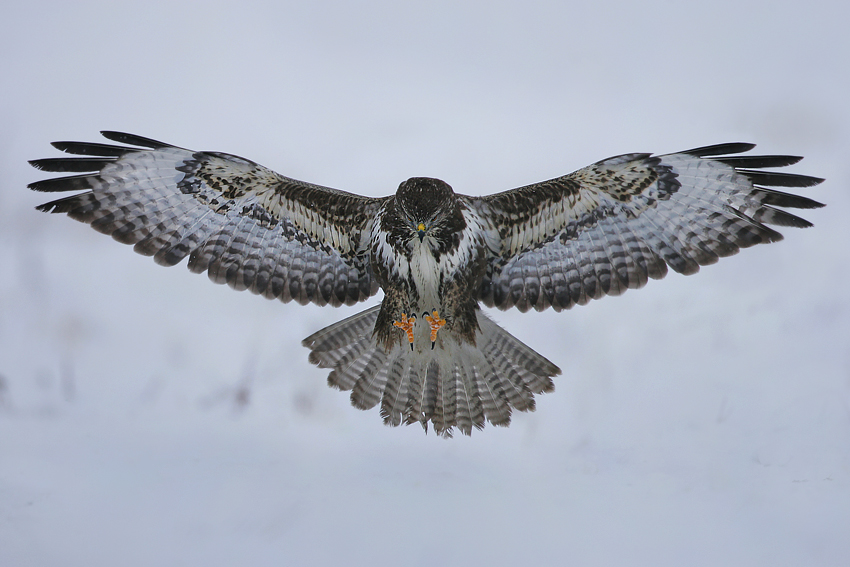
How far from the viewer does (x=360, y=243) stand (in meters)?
5.06

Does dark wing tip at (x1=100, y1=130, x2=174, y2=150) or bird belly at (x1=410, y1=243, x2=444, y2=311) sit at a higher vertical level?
dark wing tip at (x1=100, y1=130, x2=174, y2=150)

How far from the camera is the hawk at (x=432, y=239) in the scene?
4.68m

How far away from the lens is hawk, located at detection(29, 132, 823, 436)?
184 inches

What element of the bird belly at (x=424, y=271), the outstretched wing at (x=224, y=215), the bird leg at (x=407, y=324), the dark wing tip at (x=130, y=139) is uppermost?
the dark wing tip at (x=130, y=139)

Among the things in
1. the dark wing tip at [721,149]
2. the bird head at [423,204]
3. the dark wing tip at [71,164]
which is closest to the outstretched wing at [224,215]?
the dark wing tip at [71,164]

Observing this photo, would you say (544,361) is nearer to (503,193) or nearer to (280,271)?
(503,193)

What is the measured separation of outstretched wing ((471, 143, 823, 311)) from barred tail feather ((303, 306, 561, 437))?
0.36m

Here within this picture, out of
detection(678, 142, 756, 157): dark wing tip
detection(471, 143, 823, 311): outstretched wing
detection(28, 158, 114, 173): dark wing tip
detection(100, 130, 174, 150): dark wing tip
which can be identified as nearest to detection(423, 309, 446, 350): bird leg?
detection(471, 143, 823, 311): outstretched wing

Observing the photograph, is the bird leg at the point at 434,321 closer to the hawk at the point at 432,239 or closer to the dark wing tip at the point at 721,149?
the hawk at the point at 432,239

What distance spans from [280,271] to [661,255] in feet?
8.10

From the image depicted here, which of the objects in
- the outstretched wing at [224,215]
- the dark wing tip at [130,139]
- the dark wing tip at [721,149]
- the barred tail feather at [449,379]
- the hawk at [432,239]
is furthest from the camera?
the barred tail feather at [449,379]

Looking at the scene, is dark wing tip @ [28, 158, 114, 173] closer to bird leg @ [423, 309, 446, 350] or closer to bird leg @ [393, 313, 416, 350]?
bird leg @ [393, 313, 416, 350]

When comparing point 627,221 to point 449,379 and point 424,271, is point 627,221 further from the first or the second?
point 449,379

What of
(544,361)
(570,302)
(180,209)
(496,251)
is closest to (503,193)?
(496,251)
